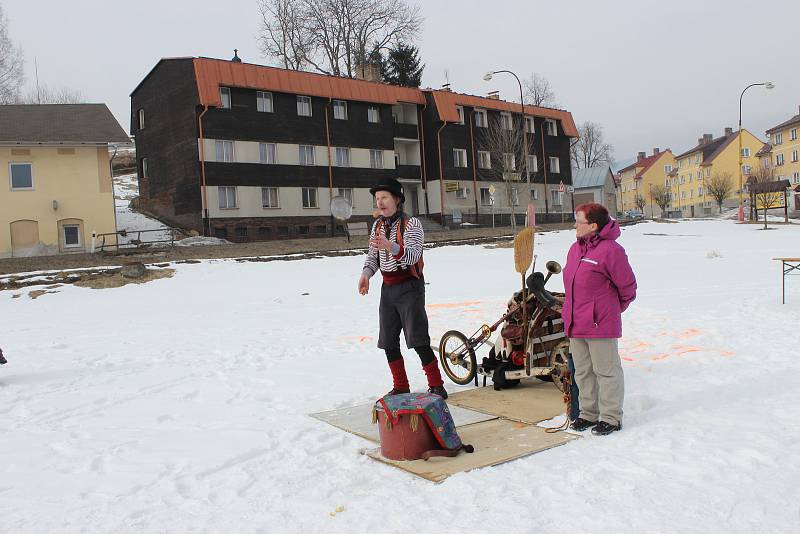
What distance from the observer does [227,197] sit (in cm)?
3494

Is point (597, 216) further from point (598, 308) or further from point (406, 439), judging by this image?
point (406, 439)

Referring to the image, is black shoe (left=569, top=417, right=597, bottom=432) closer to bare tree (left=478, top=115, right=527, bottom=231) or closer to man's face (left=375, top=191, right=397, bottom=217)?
man's face (left=375, top=191, right=397, bottom=217)

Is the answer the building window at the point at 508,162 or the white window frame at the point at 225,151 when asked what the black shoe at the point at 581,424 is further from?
the building window at the point at 508,162

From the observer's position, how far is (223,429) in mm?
5539

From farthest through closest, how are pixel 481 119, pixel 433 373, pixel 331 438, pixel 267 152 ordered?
pixel 481 119 → pixel 267 152 → pixel 433 373 → pixel 331 438

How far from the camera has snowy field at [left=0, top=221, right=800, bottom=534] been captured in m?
3.64

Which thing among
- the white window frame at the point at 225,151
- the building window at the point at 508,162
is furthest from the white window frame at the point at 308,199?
the building window at the point at 508,162

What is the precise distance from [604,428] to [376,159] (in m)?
37.8

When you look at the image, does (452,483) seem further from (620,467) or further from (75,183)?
(75,183)

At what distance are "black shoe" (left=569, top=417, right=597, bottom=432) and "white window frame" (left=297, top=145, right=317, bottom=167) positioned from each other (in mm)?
34443

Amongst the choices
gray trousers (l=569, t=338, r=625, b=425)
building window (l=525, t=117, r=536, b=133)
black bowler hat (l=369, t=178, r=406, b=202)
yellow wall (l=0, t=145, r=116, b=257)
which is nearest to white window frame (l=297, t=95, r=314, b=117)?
yellow wall (l=0, t=145, r=116, b=257)

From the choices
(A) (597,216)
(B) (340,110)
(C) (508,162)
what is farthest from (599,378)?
(C) (508,162)

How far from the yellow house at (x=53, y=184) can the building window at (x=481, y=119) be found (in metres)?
24.9

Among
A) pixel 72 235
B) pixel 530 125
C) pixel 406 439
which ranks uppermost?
pixel 530 125
